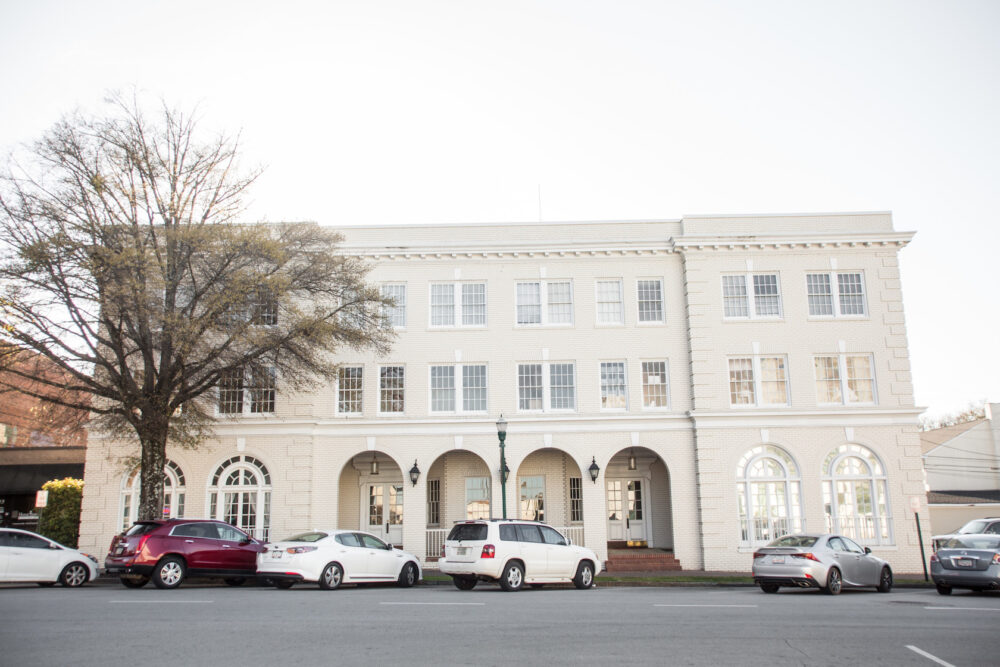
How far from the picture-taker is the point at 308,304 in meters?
27.3

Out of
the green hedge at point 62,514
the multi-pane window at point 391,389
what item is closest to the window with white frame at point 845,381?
the multi-pane window at point 391,389

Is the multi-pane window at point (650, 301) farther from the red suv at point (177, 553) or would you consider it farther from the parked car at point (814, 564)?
the red suv at point (177, 553)

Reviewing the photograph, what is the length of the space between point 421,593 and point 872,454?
1711cm

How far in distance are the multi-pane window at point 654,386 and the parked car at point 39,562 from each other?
56.3 ft

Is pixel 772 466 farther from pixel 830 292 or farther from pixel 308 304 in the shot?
pixel 308 304

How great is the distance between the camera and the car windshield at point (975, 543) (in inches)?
690

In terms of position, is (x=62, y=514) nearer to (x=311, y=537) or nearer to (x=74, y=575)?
(x=74, y=575)

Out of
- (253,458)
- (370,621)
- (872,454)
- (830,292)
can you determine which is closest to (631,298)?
(830,292)

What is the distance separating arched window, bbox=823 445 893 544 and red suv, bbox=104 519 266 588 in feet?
59.3

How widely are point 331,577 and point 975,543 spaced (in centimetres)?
1447

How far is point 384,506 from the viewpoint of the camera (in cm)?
2881

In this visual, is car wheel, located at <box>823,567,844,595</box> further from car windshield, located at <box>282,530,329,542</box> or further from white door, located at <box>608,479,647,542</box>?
white door, located at <box>608,479,647,542</box>

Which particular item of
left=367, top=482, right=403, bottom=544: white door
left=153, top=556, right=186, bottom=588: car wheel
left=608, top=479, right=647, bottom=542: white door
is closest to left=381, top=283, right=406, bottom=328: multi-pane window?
left=367, top=482, right=403, bottom=544: white door

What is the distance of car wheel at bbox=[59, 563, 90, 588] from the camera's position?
1858cm
